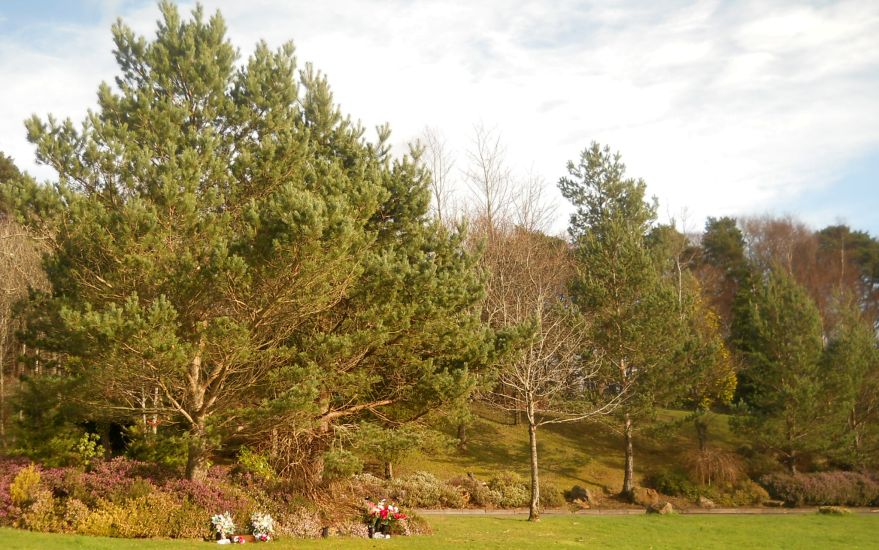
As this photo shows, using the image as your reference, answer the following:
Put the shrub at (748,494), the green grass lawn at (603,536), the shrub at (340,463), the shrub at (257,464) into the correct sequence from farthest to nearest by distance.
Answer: the shrub at (748,494)
the shrub at (257,464)
the shrub at (340,463)
the green grass lawn at (603,536)

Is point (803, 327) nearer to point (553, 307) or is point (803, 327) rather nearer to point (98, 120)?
point (553, 307)

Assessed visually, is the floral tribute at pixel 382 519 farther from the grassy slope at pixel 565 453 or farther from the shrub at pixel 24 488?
the grassy slope at pixel 565 453

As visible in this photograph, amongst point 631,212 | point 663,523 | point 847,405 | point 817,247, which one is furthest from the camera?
point 817,247

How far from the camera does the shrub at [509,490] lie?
23.7 metres

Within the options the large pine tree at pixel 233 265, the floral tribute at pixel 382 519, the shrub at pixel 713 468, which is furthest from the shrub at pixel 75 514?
the shrub at pixel 713 468

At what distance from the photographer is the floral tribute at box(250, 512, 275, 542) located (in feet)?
43.1

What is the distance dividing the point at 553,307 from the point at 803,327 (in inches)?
483

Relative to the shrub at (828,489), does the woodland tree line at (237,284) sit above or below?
above

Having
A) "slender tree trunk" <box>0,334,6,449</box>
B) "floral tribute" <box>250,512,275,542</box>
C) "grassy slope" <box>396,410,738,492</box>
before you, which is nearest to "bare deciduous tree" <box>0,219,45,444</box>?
"slender tree trunk" <box>0,334,6,449</box>

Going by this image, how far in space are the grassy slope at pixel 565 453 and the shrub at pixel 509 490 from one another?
189 centimetres

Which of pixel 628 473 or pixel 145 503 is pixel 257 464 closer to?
pixel 145 503

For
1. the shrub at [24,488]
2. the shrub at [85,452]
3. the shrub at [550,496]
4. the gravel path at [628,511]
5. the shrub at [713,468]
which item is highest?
the shrub at [85,452]

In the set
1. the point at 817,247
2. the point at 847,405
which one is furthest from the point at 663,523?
the point at 817,247

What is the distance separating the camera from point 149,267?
1219 centimetres
